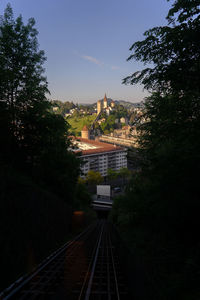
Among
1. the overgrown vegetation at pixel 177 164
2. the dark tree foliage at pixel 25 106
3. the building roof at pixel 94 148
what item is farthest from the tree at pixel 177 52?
the building roof at pixel 94 148

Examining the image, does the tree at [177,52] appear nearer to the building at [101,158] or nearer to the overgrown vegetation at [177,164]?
the overgrown vegetation at [177,164]

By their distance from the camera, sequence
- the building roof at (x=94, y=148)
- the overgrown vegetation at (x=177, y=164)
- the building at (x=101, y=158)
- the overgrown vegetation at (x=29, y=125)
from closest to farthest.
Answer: the overgrown vegetation at (x=177, y=164)
the overgrown vegetation at (x=29, y=125)
the building at (x=101, y=158)
the building roof at (x=94, y=148)

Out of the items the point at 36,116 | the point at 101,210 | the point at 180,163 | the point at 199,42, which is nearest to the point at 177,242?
the point at 180,163

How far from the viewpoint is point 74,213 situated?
70.9 ft

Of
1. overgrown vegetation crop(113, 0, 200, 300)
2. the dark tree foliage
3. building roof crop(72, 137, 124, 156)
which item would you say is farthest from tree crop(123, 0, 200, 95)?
building roof crop(72, 137, 124, 156)

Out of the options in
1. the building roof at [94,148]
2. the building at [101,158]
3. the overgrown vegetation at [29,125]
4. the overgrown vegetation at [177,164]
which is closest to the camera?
the overgrown vegetation at [177,164]

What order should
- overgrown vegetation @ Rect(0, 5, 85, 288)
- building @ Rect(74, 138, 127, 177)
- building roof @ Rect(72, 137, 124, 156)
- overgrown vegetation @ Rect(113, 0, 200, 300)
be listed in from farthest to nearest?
building roof @ Rect(72, 137, 124, 156)
building @ Rect(74, 138, 127, 177)
overgrown vegetation @ Rect(0, 5, 85, 288)
overgrown vegetation @ Rect(113, 0, 200, 300)

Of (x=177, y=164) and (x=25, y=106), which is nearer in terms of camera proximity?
(x=177, y=164)

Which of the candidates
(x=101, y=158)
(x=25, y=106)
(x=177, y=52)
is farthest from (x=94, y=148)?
(x=177, y=52)

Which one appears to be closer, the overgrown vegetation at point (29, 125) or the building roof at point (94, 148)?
the overgrown vegetation at point (29, 125)

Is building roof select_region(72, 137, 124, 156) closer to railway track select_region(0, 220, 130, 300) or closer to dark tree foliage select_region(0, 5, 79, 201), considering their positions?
dark tree foliage select_region(0, 5, 79, 201)

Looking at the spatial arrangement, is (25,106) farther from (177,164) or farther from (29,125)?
(177,164)

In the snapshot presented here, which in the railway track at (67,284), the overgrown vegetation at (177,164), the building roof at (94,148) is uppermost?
the building roof at (94,148)

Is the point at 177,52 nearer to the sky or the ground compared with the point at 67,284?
nearer to the sky
